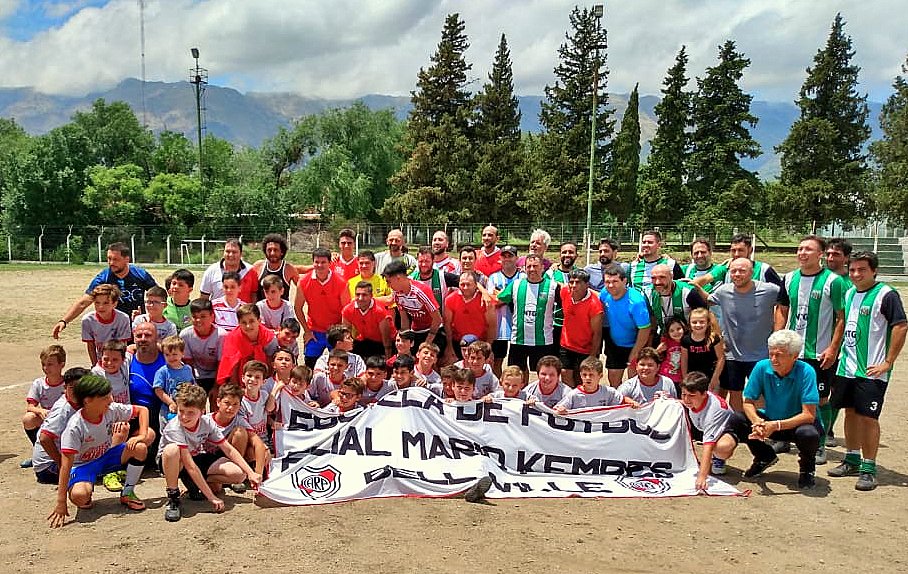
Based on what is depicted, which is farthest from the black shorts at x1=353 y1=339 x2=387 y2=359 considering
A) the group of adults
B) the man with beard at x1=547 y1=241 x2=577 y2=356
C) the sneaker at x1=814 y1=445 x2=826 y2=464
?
the sneaker at x1=814 y1=445 x2=826 y2=464

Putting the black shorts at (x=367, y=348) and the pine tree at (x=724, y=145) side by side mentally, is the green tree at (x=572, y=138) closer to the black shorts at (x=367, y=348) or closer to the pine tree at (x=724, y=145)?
the pine tree at (x=724, y=145)

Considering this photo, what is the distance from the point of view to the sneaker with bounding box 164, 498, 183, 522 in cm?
519

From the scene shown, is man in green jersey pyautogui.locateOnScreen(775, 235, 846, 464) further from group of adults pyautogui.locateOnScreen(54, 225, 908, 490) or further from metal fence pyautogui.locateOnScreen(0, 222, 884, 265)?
metal fence pyautogui.locateOnScreen(0, 222, 884, 265)

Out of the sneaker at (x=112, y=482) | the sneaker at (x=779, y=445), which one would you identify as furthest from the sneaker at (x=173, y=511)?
the sneaker at (x=779, y=445)

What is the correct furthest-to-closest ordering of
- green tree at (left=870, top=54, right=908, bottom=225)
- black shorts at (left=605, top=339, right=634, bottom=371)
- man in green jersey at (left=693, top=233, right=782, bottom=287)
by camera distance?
green tree at (left=870, top=54, right=908, bottom=225) < black shorts at (left=605, top=339, right=634, bottom=371) < man in green jersey at (left=693, top=233, right=782, bottom=287)

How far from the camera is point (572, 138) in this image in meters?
41.4

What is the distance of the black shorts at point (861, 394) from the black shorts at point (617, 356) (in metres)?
2.02

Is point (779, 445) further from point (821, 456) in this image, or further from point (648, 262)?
point (648, 262)

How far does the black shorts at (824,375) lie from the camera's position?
22.0 feet

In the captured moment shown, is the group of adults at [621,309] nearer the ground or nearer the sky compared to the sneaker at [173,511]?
nearer the sky

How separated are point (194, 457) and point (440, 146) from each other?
1482 inches

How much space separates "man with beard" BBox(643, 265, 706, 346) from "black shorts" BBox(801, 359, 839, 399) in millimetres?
1201

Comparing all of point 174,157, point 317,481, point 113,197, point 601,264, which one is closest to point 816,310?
point 601,264

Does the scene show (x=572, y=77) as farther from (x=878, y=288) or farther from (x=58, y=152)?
(x=878, y=288)
